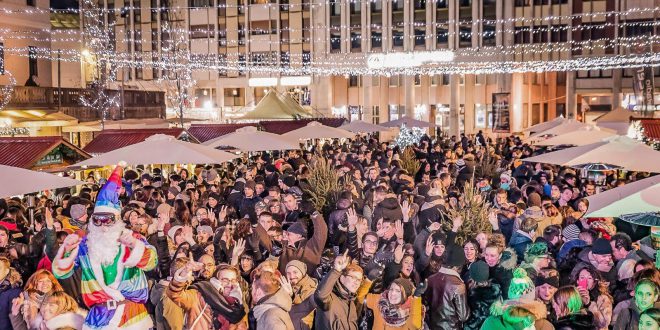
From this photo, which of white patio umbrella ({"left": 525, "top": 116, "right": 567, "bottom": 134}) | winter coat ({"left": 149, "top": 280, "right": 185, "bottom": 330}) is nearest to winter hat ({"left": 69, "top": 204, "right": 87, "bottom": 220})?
winter coat ({"left": 149, "top": 280, "right": 185, "bottom": 330})

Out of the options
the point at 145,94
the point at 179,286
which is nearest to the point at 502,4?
the point at 145,94

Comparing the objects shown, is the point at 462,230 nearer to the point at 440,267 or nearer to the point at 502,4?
the point at 440,267

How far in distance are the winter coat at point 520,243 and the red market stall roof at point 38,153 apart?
8771 millimetres

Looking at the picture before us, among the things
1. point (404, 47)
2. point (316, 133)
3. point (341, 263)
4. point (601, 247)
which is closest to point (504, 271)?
point (601, 247)

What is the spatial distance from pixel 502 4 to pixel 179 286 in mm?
46067

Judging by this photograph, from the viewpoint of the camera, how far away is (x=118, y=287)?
6.06 meters

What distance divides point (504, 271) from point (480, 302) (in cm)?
52

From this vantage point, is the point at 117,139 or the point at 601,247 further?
the point at 117,139

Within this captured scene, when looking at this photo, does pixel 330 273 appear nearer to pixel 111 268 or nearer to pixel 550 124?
pixel 111 268

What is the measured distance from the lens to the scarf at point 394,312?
620 centimetres

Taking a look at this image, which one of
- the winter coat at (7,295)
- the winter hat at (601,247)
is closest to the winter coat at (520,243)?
the winter hat at (601,247)

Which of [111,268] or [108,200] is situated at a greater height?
[108,200]

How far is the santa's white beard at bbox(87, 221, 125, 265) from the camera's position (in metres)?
6.02

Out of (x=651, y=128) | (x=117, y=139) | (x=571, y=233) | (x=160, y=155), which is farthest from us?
(x=651, y=128)
